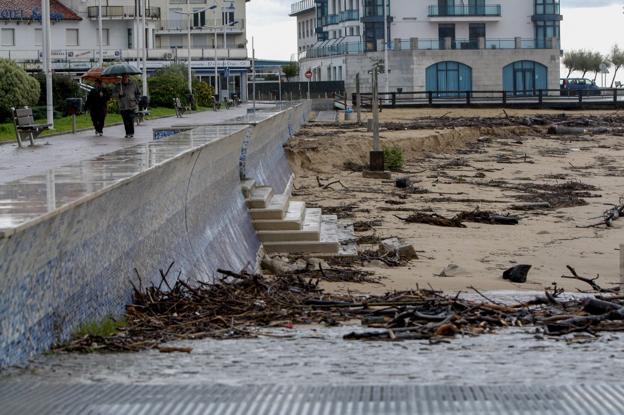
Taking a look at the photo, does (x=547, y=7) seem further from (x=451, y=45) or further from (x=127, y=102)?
(x=127, y=102)

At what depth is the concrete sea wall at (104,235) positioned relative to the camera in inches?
301

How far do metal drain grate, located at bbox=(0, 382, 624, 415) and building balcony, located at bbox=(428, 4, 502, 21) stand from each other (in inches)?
3975

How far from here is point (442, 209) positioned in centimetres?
2627

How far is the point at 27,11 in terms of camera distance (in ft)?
327

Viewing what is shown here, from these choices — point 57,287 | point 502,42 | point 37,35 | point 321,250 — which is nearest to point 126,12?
point 37,35

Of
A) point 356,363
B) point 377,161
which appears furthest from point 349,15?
point 356,363

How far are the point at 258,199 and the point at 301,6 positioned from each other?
128 metres

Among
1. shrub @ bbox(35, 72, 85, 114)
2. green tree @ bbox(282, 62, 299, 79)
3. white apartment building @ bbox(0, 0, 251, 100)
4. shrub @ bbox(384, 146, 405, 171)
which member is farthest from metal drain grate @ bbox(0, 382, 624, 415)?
green tree @ bbox(282, 62, 299, 79)

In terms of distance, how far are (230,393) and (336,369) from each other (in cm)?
97

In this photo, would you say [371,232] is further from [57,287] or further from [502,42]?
[502,42]

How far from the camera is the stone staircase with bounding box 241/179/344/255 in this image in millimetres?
19453

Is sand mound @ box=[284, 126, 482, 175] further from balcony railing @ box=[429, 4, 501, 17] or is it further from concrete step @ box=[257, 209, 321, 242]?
balcony railing @ box=[429, 4, 501, 17]

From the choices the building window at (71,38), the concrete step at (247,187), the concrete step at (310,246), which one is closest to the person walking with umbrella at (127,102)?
the concrete step at (247,187)

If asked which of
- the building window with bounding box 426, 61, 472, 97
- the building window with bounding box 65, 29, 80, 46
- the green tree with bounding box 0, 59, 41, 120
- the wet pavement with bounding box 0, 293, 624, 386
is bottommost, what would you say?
the wet pavement with bounding box 0, 293, 624, 386
